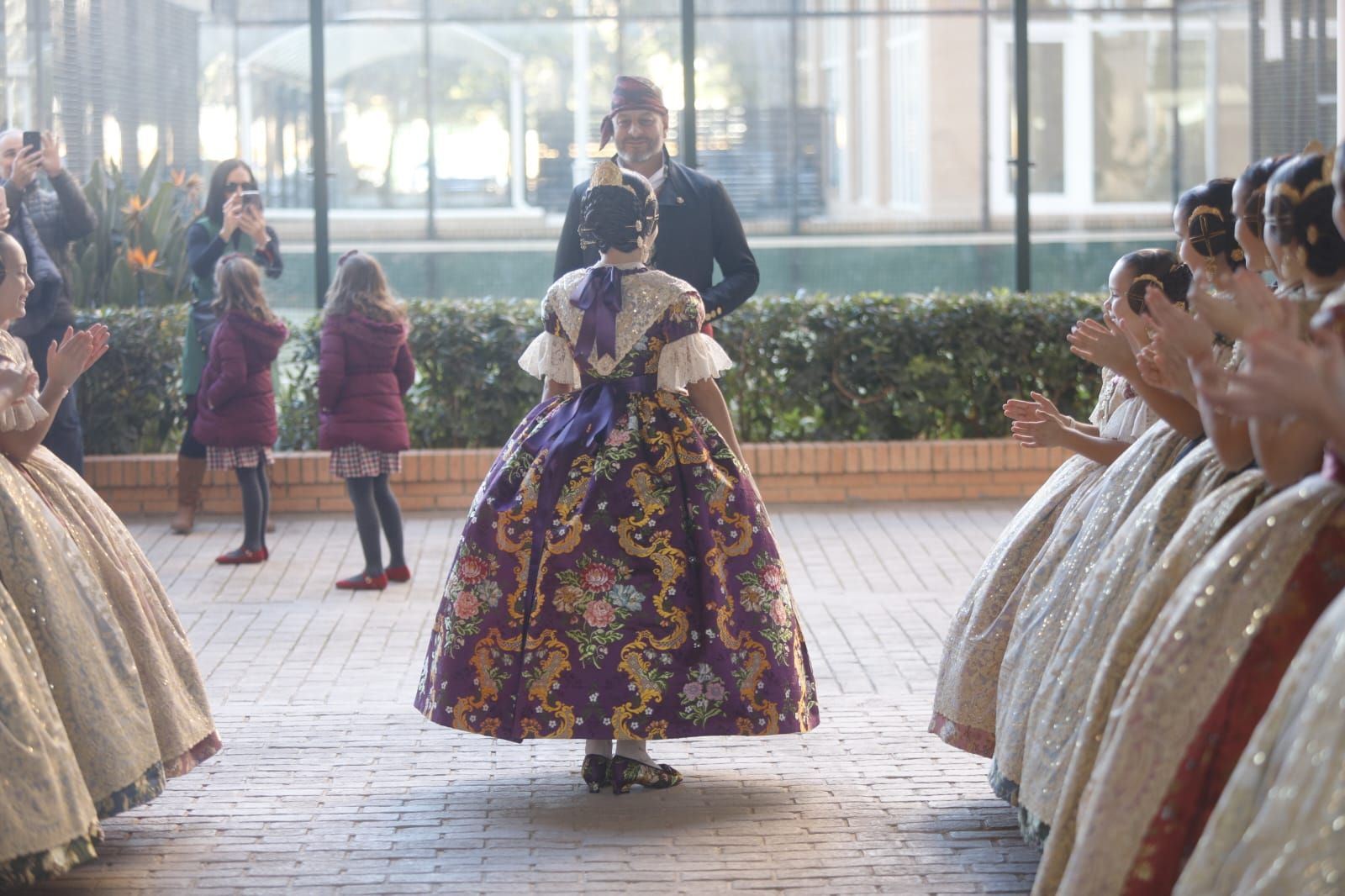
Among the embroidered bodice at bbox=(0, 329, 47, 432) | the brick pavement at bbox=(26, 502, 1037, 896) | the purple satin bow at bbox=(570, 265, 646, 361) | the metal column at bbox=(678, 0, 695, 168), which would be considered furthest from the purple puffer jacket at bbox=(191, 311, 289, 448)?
the embroidered bodice at bbox=(0, 329, 47, 432)

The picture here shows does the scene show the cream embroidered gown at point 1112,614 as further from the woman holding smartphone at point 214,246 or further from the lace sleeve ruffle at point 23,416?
the woman holding smartphone at point 214,246

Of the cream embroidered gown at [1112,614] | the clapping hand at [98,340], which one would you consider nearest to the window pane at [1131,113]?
the cream embroidered gown at [1112,614]

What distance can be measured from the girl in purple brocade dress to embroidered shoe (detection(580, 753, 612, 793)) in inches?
9.5

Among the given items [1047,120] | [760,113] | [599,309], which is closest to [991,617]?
[599,309]

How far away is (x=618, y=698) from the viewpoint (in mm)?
4551

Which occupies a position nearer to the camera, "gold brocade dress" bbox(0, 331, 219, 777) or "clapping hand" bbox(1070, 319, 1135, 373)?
"clapping hand" bbox(1070, 319, 1135, 373)

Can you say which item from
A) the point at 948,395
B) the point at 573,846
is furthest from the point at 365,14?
the point at 573,846

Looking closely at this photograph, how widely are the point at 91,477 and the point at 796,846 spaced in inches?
230

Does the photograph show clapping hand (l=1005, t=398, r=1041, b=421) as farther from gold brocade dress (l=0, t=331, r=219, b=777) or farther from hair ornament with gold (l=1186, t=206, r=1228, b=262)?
gold brocade dress (l=0, t=331, r=219, b=777)

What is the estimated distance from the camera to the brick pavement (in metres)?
4.18

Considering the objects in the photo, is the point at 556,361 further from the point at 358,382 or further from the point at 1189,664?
the point at 358,382

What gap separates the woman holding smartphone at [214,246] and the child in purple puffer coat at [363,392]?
1144 millimetres

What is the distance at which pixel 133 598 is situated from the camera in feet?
13.9

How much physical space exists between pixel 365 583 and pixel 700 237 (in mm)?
2203
